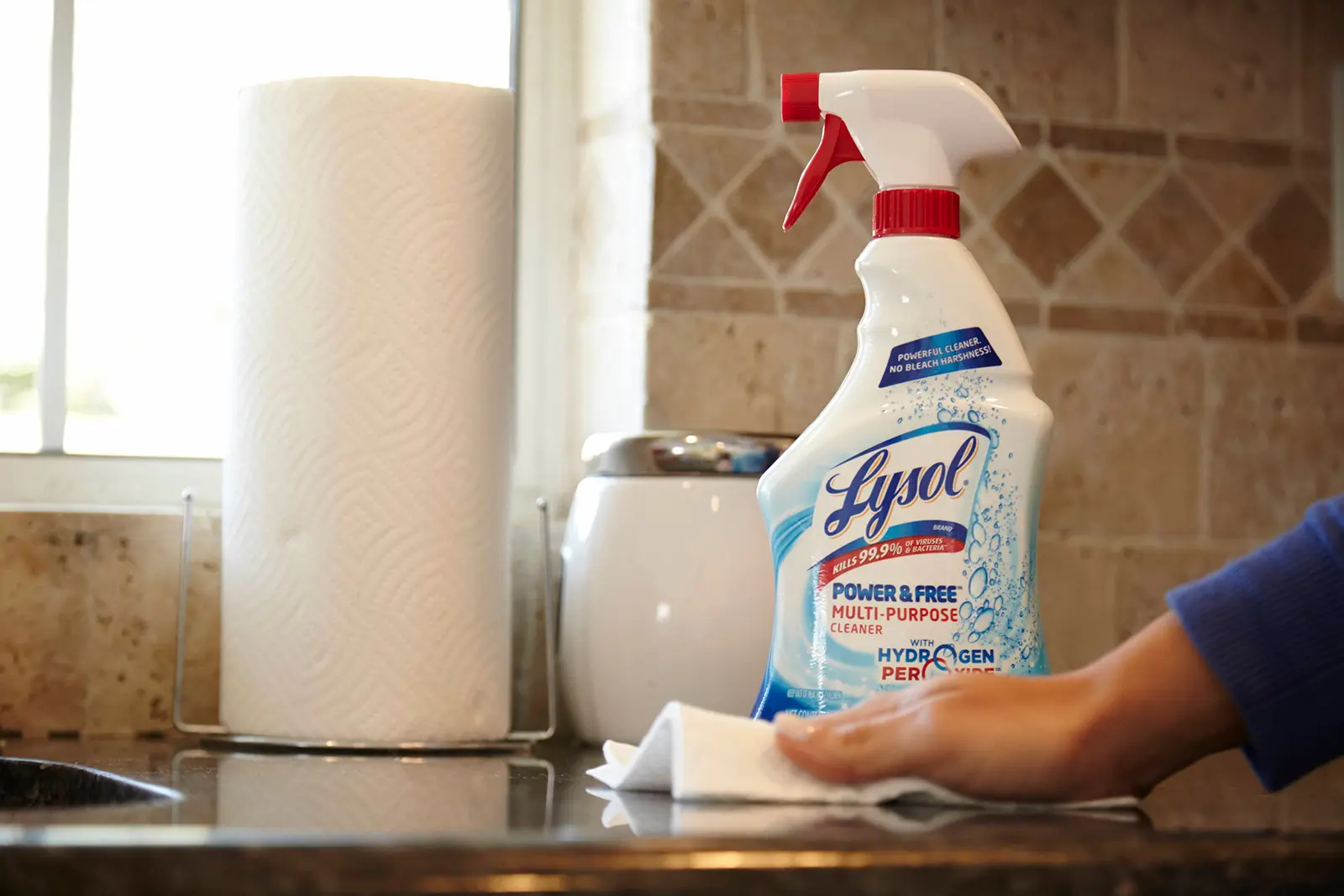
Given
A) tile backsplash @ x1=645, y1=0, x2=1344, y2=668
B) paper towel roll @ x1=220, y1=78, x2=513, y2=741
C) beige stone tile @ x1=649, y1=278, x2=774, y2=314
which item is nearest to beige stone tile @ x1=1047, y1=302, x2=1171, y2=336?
tile backsplash @ x1=645, y1=0, x2=1344, y2=668

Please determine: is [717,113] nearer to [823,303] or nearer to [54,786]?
[823,303]

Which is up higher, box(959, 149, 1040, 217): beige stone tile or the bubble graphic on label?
box(959, 149, 1040, 217): beige stone tile

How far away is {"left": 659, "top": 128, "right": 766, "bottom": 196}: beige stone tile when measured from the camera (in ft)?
3.24

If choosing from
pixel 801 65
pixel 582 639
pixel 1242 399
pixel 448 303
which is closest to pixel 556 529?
pixel 582 639

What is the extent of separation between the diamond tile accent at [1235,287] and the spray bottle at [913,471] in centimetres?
39

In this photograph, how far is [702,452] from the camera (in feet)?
2.95

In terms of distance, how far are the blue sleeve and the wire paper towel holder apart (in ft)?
1.44

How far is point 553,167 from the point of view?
1.13 metres

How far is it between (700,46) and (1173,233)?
384 millimetres

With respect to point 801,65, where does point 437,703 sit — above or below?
below

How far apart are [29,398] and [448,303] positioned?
1.27 ft

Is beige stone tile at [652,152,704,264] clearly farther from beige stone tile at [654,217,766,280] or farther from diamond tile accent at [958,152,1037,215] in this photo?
diamond tile accent at [958,152,1037,215]

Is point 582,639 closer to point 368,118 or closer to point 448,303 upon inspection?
point 448,303

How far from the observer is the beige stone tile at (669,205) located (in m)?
0.98
